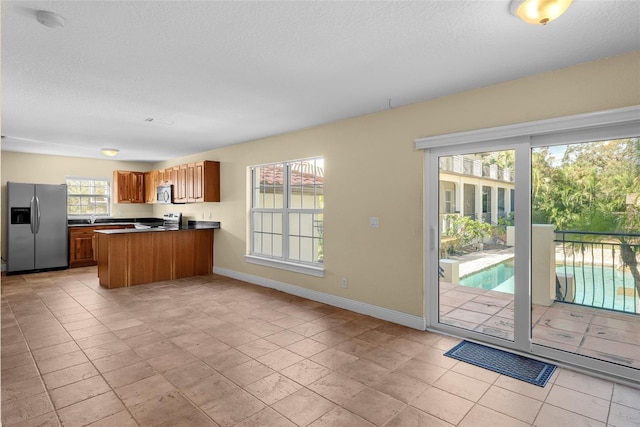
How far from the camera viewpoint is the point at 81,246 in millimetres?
7277

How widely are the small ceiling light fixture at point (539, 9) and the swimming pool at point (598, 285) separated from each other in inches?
79.8

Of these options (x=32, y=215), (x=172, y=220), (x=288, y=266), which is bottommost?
(x=288, y=266)

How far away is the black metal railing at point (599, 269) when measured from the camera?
2695 mm

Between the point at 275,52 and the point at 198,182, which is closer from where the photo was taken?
the point at 275,52

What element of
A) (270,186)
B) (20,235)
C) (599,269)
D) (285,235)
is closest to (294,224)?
(285,235)

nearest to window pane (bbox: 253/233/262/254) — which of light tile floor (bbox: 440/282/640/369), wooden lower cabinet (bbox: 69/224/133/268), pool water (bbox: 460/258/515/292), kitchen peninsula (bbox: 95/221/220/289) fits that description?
kitchen peninsula (bbox: 95/221/220/289)

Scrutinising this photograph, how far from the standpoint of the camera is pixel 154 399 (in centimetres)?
239

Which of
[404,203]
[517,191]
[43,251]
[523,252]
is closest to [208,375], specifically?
[404,203]

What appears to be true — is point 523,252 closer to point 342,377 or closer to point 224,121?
point 342,377

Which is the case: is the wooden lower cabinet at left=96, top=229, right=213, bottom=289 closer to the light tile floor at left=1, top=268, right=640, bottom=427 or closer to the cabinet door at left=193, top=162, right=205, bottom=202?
the cabinet door at left=193, top=162, right=205, bottom=202

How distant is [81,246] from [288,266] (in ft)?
16.2

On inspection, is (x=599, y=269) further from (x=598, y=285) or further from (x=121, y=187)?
(x=121, y=187)

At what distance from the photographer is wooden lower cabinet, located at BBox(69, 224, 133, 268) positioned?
7160 millimetres

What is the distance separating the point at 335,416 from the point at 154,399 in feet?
4.07
